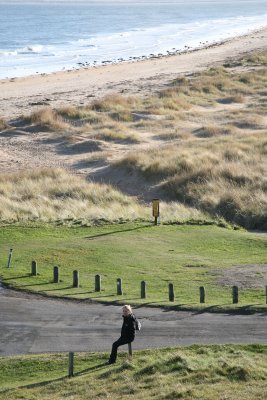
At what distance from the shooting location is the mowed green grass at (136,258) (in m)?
24.7

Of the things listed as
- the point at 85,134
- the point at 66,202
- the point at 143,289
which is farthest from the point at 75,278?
the point at 85,134

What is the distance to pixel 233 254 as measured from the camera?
29859 mm

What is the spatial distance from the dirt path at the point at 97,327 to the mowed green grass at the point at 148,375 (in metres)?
0.65

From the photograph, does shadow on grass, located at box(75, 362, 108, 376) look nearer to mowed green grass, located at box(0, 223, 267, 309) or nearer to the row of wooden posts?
mowed green grass, located at box(0, 223, 267, 309)

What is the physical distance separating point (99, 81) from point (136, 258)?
56200 millimetres

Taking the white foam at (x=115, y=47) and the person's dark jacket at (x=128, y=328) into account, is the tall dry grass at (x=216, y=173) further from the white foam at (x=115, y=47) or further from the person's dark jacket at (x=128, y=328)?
the white foam at (x=115, y=47)

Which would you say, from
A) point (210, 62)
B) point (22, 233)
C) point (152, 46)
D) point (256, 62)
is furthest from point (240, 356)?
point (152, 46)

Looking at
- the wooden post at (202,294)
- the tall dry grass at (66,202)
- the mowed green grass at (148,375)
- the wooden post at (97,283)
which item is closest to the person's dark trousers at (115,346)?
the mowed green grass at (148,375)

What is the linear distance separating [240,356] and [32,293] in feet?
24.2

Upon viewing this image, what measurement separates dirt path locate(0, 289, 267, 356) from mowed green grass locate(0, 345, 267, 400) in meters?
0.65

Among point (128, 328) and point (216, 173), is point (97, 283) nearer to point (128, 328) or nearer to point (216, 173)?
point (128, 328)

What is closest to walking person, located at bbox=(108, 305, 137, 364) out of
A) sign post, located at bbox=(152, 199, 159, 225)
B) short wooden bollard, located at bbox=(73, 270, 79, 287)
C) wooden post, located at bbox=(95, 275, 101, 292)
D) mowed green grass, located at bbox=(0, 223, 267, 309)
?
mowed green grass, located at bbox=(0, 223, 267, 309)

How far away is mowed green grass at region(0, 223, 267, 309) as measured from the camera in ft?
81.0

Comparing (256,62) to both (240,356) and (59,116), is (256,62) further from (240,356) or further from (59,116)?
(240,356)
